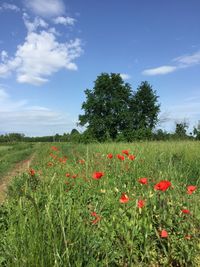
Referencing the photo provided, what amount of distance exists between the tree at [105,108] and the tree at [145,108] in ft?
4.85

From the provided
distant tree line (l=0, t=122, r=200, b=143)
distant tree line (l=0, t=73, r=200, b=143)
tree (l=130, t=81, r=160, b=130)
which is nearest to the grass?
distant tree line (l=0, t=122, r=200, b=143)

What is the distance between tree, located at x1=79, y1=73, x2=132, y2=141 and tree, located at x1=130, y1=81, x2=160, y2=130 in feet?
4.85

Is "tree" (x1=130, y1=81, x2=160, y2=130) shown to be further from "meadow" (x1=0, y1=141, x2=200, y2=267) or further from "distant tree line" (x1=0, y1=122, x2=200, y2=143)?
"meadow" (x1=0, y1=141, x2=200, y2=267)

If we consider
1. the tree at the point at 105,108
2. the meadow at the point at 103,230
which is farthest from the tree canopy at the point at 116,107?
the meadow at the point at 103,230

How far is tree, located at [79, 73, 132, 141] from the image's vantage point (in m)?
47.4

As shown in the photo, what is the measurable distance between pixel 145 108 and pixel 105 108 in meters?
6.45

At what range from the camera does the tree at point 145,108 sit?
164 feet

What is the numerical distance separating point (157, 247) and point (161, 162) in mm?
3232

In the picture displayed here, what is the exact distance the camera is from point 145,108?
166ft

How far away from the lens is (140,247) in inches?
117

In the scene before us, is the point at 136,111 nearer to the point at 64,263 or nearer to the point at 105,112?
the point at 105,112

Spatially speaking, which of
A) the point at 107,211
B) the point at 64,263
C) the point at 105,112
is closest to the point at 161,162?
the point at 107,211

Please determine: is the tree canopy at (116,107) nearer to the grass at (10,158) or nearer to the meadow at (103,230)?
the grass at (10,158)

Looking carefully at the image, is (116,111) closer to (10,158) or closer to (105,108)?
(105,108)
